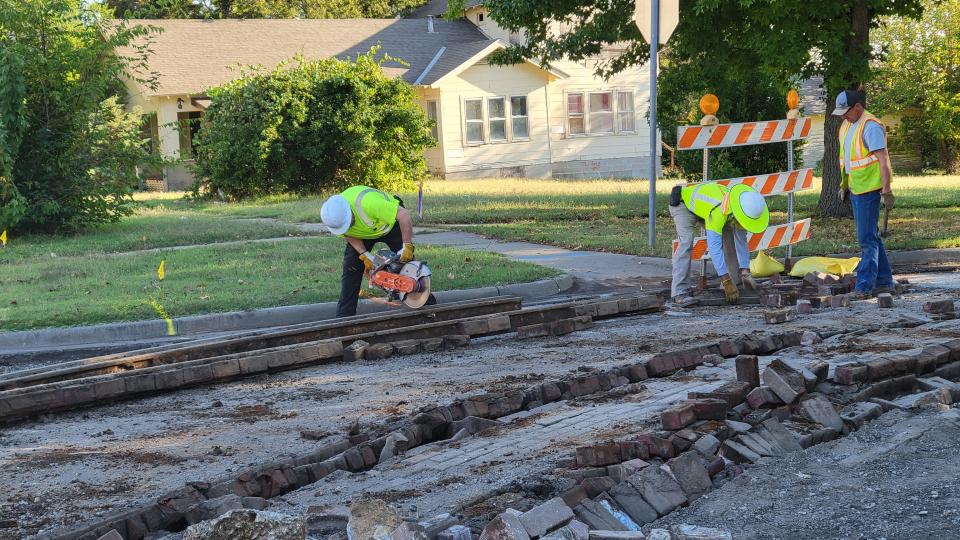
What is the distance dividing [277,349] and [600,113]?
1207 inches

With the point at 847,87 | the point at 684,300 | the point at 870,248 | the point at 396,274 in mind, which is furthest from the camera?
the point at 847,87

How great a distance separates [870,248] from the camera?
35.7 ft

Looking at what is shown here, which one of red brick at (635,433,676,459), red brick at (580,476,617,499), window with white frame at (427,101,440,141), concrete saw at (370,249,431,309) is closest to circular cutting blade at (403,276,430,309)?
concrete saw at (370,249,431,309)

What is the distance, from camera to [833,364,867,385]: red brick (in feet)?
21.4

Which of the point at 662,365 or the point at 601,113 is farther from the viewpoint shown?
the point at 601,113

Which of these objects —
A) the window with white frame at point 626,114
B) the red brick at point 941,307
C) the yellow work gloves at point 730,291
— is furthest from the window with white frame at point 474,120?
the red brick at point 941,307

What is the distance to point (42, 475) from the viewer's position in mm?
5645

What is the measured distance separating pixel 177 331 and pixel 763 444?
6845mm

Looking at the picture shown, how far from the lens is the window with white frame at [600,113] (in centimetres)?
3731

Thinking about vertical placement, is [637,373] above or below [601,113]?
below

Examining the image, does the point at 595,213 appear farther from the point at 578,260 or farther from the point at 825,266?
the point at 825,266

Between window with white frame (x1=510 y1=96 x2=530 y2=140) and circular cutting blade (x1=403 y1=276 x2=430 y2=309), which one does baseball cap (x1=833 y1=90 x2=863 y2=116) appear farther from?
window with white frame (x1=510 y1=96 x2=530 y2=140)

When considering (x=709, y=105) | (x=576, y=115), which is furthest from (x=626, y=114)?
(x=709, y=105)

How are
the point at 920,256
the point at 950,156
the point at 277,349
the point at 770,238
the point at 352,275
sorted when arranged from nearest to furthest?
the point at 277,349 → the point at 352,275 → the point at 770,238 → the point at 920,256 → the point at 950,156
